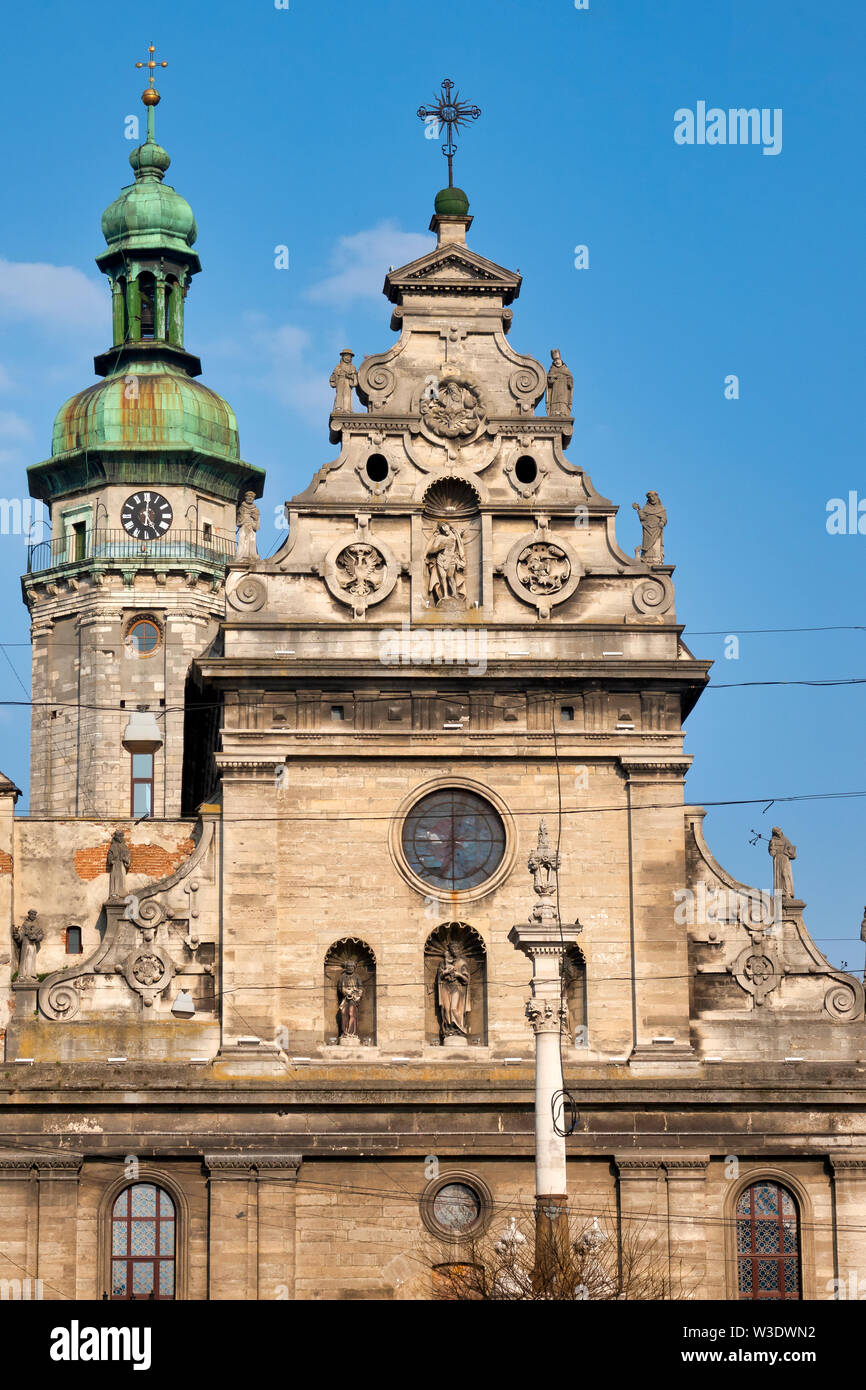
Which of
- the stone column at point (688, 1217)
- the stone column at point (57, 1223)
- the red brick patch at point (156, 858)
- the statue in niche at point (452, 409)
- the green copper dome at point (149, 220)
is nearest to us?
the stone column at point (57, 1223)

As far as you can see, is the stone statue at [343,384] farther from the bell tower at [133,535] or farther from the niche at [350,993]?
the bell tower at [133,535]

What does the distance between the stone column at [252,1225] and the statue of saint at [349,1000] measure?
2.29m

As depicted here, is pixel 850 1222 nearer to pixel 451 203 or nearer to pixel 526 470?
pixel 526 470

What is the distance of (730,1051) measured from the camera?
139 feet

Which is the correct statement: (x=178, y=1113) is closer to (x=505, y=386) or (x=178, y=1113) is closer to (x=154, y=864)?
(x=154, y=864)

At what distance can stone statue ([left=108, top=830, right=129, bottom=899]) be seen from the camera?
4275 centimetres

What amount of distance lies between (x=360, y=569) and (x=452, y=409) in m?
3.20

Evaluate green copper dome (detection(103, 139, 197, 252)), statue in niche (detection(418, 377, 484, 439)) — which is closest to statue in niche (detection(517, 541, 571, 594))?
statue in niche (detection(418, 377, 484, 439))

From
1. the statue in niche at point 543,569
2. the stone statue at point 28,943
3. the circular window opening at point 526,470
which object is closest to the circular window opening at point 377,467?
the circular window opening at point 526,470

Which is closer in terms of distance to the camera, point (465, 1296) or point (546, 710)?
point (465, 1296)

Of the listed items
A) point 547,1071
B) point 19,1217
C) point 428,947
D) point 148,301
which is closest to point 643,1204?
point 428,947

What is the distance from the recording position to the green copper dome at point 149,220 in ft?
225
